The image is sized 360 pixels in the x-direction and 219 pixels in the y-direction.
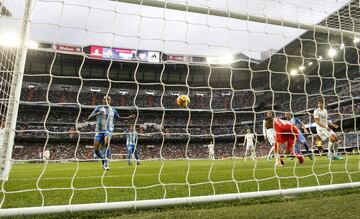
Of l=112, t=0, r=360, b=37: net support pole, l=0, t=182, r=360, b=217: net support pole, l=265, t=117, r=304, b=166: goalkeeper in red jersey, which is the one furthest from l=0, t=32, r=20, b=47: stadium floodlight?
l=265, t=117, r=304, b=166: goalkeeper in red jersey

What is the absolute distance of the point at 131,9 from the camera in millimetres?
3646

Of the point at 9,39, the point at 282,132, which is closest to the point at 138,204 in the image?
the point at 9,39

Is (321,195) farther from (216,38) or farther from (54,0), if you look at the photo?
(54,0)

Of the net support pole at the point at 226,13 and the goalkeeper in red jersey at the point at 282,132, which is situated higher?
the net support pole at the point at 226,13

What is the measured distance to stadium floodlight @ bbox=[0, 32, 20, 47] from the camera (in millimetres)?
4328

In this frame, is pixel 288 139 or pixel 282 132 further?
pixel 288 139

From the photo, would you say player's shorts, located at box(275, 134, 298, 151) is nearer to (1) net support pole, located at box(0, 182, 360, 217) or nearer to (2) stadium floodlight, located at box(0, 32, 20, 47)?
(1) net support pole, located at box(0, 182, 360, 217)

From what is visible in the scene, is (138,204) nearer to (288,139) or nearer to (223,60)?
(288,139)

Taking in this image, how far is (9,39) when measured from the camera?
14.4ft

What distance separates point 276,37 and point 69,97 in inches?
1283

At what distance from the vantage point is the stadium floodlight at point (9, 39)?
14.2 ft

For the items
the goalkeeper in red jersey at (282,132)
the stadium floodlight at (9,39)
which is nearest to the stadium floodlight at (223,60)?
the goalkeeper in red jersey at (282,132)

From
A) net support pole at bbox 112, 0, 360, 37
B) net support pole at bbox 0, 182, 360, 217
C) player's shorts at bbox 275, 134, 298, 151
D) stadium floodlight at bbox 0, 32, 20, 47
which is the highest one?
net support pole at bbox 112, 0, 360, 37

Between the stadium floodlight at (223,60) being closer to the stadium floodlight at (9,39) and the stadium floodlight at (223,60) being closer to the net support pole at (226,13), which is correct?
the net support pole at (226,13)
